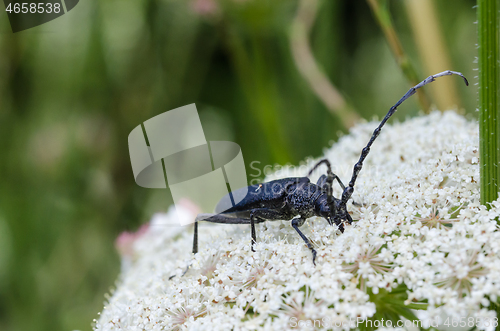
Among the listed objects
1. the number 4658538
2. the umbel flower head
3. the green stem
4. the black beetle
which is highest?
the number 4658538

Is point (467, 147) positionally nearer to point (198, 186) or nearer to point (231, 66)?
point (198, 186)

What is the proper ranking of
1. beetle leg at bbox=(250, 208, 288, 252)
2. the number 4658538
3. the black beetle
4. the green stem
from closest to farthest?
1. the green stem
2. the black beetle
3. beetle leg at bbox=(250, 208, 288, 252)
4. the number 4658538

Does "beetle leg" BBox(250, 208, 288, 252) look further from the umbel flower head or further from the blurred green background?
the blurred green background

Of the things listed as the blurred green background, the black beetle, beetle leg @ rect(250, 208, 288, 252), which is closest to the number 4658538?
the blurred green background

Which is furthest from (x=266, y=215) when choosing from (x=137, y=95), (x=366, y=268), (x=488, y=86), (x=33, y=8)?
(x=33, y=8)

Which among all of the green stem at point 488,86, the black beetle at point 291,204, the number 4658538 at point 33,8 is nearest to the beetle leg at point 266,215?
the black beetle at point 291,204

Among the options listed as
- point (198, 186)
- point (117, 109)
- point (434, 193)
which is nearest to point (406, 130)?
point (434, 193)

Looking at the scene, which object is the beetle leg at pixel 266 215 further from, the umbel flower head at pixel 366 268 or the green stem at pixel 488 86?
the green stem at pixel 488 86
